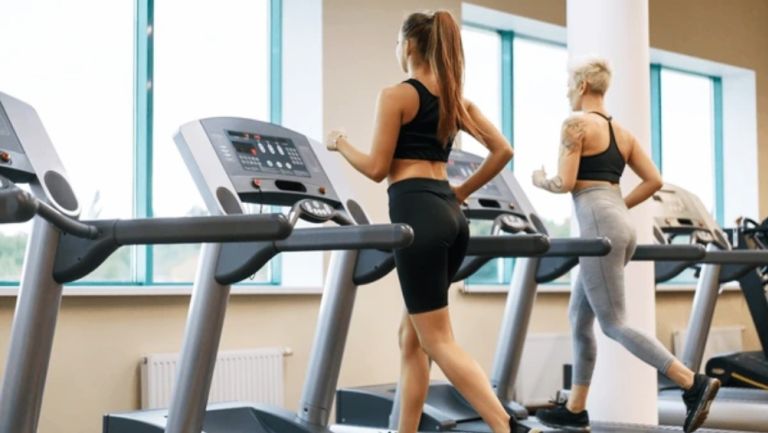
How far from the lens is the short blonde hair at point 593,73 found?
13.1 ft

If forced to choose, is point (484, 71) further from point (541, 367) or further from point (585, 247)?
point (585, 247)

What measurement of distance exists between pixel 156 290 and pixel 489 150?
1.90 meters

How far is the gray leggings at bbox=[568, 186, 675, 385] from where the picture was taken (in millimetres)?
3902

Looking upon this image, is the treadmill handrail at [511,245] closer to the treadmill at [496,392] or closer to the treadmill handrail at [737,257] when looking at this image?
the treadmill at [496,392]

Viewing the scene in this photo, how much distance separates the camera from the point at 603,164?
13.2 feet

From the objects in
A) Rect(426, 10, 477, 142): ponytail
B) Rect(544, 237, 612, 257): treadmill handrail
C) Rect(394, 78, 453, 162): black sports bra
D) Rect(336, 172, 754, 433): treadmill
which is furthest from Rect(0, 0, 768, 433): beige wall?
Rect(426, 10, 477, 142): ponytail

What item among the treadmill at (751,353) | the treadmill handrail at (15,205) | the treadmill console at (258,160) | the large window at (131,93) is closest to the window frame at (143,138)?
the large window at (131,93)

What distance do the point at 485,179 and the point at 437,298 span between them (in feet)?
1.68

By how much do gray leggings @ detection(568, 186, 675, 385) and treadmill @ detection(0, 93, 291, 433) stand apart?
1.84 metres

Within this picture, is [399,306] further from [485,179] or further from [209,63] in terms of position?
[485,179]

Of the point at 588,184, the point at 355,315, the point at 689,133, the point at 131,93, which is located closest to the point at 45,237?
the point at 588,184

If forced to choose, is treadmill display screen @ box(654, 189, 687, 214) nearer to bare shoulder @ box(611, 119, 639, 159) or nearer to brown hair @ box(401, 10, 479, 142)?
bare shoulder @ box(611, 119, 639, 159)

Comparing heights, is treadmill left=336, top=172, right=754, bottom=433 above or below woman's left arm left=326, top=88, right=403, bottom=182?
below

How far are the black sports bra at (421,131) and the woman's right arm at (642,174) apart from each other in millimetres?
1286
